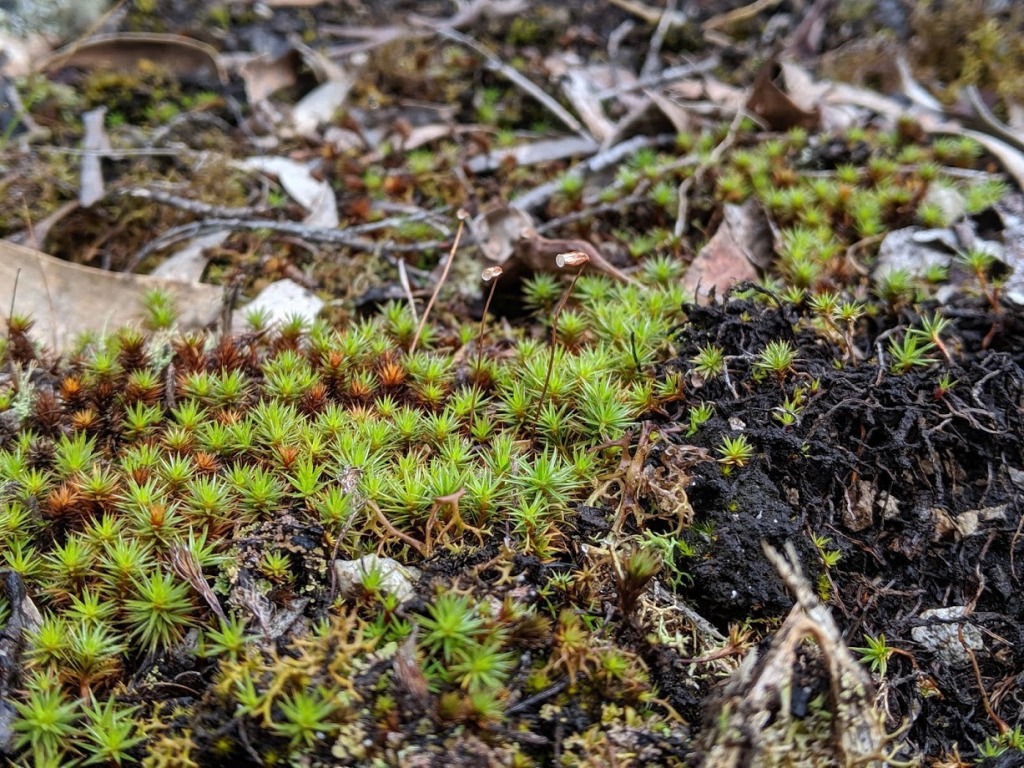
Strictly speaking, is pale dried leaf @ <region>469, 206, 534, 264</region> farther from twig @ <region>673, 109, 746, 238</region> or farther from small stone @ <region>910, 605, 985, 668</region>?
small stone @ <region>910, 605, 985, 668</region>

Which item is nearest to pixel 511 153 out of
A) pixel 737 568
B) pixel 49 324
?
pixel 49 324

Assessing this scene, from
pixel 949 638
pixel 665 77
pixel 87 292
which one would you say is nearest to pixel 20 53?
pixel 87 292

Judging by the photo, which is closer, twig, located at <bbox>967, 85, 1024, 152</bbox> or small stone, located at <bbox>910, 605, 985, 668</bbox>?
small stone, located at <bbox>910, 605, 985, 668</bbox>

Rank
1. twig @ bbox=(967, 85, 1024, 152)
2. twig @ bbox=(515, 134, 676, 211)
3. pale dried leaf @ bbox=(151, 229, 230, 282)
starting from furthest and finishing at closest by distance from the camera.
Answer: twig @ bbox=(967, 85, 1024, 152), twig @ bbox=(515, 134, 676, 211), pale dried leaf @ bbox=(151, 229, 230, 282)

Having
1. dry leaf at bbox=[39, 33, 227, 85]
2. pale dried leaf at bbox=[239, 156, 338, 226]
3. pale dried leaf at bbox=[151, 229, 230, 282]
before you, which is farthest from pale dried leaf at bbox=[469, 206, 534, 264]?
dry leaf at bbox=[39, 33, 227, 85]

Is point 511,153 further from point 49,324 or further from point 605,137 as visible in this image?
point 49,324

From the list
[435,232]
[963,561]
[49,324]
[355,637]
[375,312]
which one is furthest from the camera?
[435,232]

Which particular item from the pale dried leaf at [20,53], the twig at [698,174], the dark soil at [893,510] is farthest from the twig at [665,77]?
the pale dried leaf at [20,53]
